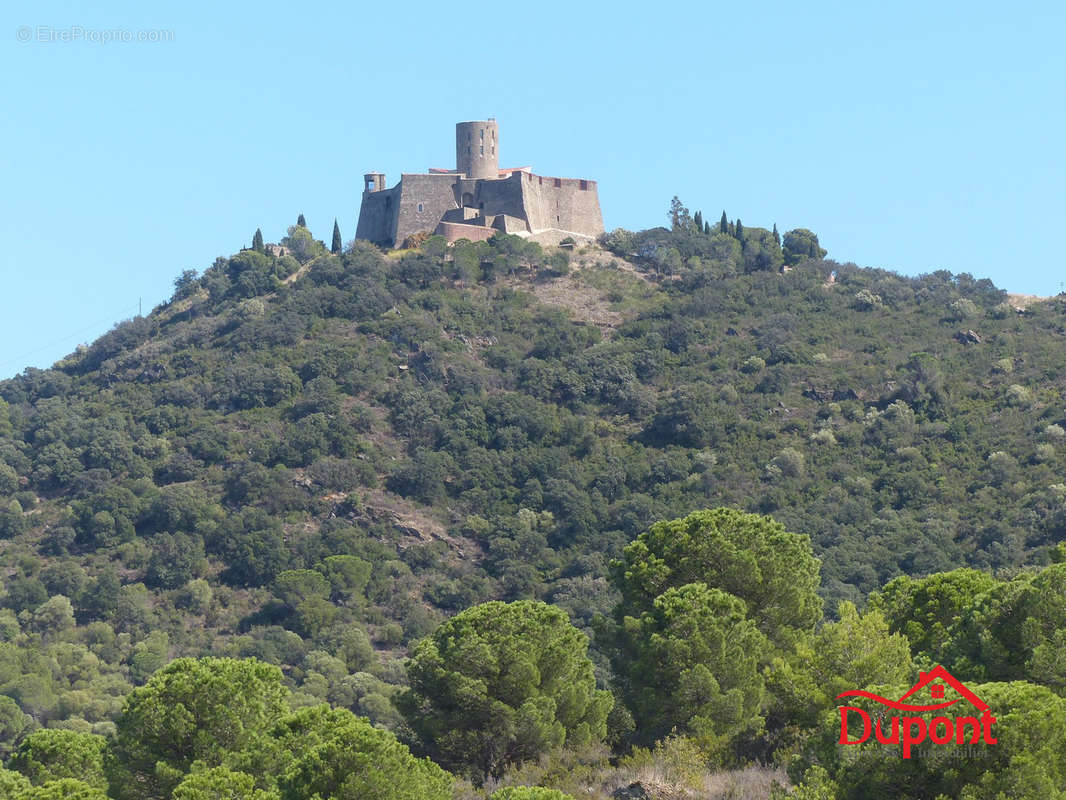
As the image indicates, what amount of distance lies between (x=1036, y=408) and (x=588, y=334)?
23.4 m

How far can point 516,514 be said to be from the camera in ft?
265

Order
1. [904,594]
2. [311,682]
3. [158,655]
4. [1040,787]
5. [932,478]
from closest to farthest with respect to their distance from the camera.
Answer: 1. [1040,787]
2. [904,594]
3. [311,682]
4. [158,655]
5. [932,478]

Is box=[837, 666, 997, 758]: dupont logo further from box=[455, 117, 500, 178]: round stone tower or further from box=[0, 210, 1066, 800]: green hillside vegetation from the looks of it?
box=[455, 117, 500, 178]: round stone tower

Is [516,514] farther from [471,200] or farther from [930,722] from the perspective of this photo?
[930,722]

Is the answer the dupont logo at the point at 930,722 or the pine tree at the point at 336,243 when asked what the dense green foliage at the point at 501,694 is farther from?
the pine tree at the point at 336,243

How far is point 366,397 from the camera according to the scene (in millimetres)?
87938

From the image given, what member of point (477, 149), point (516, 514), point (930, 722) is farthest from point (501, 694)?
point (477, 149)

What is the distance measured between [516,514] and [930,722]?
2141 inches

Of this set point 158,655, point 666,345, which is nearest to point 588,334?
point 666,345

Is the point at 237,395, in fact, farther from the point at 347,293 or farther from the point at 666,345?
the point at 666,345

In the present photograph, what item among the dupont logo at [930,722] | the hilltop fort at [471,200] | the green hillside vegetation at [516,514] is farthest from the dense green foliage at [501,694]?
the hilltop fort at [471,200]

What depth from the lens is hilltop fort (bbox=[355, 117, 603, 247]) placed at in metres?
98.1

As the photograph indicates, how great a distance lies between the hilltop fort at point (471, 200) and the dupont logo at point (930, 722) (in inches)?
2812

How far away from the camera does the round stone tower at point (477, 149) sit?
97750 mm
